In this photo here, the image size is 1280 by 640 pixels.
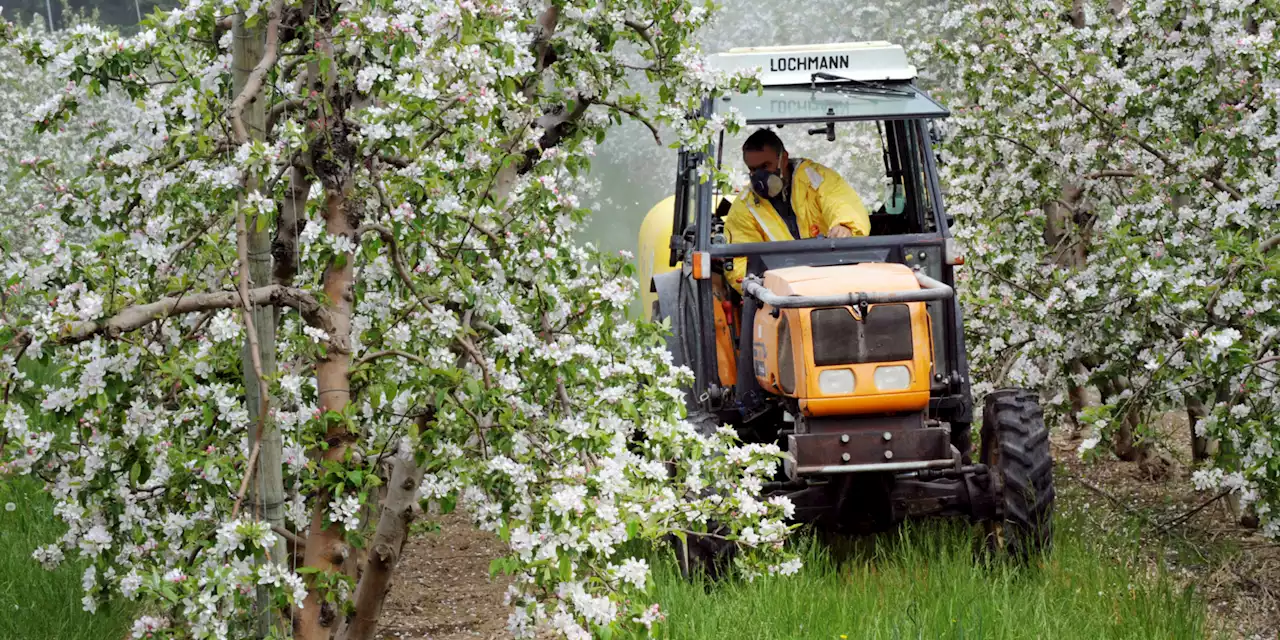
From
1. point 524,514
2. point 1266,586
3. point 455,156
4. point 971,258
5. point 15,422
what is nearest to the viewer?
point 15,422

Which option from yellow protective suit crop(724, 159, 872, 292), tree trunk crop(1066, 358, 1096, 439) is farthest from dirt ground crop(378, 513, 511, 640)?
tree trunk crop(1066, 358, 1096, 439)

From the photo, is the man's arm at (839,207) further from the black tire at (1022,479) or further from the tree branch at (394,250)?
the tree branch at (394,250)

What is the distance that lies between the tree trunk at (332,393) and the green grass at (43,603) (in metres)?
1.39

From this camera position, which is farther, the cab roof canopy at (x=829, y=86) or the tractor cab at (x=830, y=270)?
the cab roof canopy at (x=829, y=86)

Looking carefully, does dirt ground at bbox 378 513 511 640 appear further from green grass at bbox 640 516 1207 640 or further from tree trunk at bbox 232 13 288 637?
tree trunk at bbox 232 13 288 637

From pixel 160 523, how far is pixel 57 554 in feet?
1.81

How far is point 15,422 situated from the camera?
3.33 metres

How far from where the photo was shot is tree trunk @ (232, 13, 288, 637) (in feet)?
12.0

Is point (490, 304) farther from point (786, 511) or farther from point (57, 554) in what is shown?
point (57, 554)

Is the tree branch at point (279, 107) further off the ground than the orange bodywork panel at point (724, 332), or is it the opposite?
the tree branch at point (279, 107)

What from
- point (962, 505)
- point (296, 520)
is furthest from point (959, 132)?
point (296, 520)

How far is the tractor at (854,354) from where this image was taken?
5.73 metres

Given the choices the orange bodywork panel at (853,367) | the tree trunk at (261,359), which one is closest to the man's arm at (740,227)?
the orange bodywork panel at (853,367)

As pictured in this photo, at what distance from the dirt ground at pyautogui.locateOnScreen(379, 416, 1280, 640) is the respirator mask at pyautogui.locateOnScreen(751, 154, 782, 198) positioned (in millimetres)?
2357
